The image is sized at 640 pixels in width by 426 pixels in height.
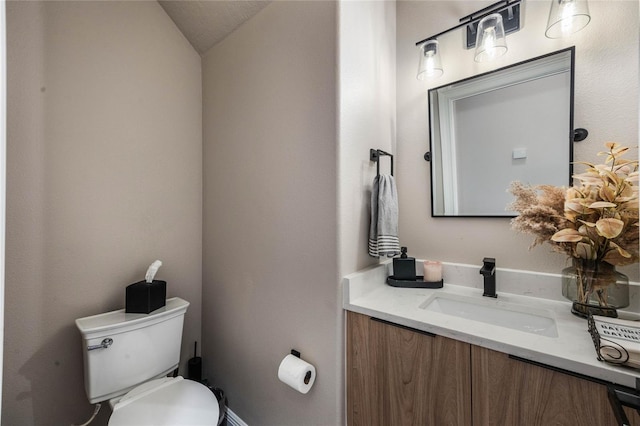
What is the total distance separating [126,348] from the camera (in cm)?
118

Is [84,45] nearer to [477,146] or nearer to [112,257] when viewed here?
[112,257]

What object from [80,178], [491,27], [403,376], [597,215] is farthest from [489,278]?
[80,178]

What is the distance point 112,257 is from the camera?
1356 mm

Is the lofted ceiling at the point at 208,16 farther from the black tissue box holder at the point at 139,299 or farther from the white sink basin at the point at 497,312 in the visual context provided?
the white sink basin at the point at 497,312

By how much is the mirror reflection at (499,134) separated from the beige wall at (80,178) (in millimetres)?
1552

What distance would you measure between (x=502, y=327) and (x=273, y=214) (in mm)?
999

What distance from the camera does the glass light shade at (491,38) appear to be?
1.14m

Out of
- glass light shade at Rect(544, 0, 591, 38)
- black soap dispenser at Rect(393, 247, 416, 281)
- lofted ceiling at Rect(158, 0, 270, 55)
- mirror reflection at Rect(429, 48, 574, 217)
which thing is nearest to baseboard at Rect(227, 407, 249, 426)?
black soap dispenser at Rect(393, 247, 416, 281)

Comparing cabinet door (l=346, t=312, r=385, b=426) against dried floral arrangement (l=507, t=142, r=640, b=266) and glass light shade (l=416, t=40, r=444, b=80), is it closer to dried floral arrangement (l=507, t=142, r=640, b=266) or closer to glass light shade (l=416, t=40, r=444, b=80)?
dried floral arrangement (l=507, t=142, r=640, b=266)

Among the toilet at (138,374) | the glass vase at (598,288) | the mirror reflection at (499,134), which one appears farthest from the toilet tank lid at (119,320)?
the glass vase at (598,288)

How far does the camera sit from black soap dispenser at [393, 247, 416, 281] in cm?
127

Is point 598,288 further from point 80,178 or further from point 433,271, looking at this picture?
point 80,178

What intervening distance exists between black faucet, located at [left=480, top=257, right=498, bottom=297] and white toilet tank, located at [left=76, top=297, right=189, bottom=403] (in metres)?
1.49

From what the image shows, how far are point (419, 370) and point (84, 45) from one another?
2070mm
